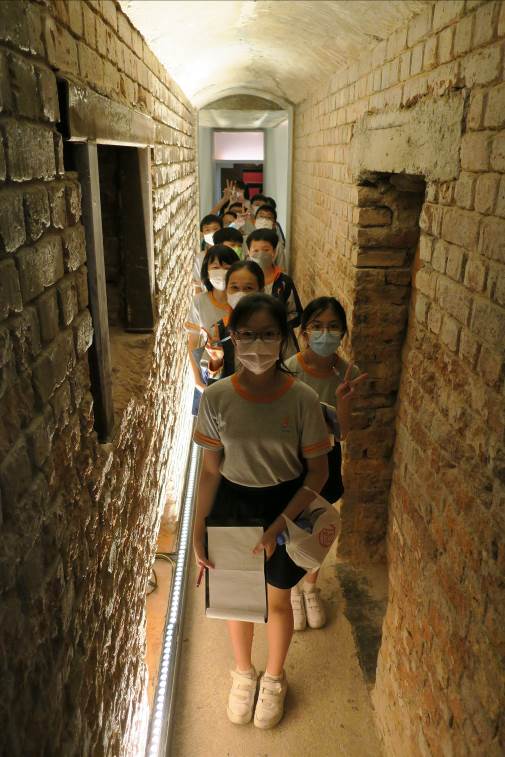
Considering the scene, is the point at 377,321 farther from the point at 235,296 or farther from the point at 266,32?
the point at 266,32

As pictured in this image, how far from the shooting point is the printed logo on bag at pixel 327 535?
2426 mm

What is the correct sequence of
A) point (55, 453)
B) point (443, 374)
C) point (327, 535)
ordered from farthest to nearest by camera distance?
point (327, 535)
point (443, 374)
point (55, 453)

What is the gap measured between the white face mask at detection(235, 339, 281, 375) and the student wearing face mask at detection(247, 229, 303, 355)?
1.67m

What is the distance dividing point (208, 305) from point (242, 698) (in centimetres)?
230

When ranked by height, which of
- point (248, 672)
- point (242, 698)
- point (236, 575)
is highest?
point (236, 575)

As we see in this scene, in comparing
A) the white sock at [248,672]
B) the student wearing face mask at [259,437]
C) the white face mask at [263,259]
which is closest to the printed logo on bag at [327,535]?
the student wearing face mask at [259,437]

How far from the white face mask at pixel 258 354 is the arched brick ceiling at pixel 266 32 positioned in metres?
1.59

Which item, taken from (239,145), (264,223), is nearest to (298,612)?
(264,223)

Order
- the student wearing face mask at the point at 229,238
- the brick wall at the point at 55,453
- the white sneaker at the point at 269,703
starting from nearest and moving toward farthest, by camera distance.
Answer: the brick wall at the point at 55,453 → the white sneaker at the point at 269,703 → the student wearing face mask at the point at 229,238

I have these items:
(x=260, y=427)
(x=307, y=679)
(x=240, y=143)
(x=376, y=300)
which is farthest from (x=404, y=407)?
(x=240, y=143)

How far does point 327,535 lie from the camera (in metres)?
2.45

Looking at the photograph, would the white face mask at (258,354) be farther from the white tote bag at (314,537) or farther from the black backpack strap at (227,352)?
the black backpack strap at (227,352)

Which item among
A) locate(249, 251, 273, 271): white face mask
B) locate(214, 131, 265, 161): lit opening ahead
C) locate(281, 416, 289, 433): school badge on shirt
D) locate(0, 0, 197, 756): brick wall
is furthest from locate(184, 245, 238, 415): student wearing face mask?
locate(214, 131, 265, 161): lit opening ahead

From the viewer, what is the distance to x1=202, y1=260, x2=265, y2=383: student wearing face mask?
3465 mm
